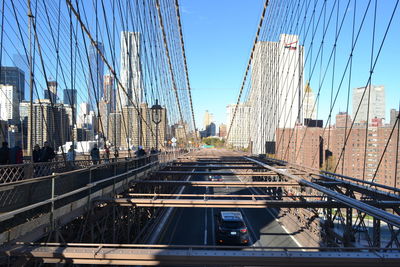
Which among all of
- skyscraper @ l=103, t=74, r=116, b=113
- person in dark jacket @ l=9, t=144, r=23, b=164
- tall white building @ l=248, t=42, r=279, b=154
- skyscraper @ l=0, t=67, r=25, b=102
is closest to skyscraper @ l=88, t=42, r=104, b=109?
skyscraper @ l=103, t=74, r=116, b=113

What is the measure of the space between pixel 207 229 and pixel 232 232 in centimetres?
421

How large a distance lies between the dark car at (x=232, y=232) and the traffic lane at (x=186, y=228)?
4.39 feet

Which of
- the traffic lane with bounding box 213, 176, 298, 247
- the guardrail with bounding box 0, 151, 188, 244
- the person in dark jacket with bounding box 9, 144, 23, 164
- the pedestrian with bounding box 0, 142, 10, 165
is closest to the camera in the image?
the guardrail with bounding box 0, 151, 188, 244

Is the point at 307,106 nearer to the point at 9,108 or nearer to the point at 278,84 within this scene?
the point at 278,84

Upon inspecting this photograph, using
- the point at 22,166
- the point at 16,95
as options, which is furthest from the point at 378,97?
the point at 22,166

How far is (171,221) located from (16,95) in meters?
10.7

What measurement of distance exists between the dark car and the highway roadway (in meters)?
1.02

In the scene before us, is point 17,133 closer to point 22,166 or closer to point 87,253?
point 22,166

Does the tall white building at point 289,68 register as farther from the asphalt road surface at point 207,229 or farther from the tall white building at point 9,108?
the tall white building at point 9,108

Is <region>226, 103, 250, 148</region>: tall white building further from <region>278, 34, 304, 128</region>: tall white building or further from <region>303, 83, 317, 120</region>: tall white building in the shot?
<region>278, 34, 304, 128</region>: tall white building

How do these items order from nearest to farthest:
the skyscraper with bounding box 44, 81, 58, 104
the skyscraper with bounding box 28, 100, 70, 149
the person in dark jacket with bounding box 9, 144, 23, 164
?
the person in dark jacket with bounding box 9, 144, 23, 164, the skyscraper with bounding box 44, 81, 58, 104, the skyscraper with bounding box 28, 100, 70, 149

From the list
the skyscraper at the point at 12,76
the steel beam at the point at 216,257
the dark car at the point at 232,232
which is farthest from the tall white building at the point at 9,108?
the steel beam at the point at 216,257

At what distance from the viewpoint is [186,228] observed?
18.1m

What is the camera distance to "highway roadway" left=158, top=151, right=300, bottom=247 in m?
15.4
